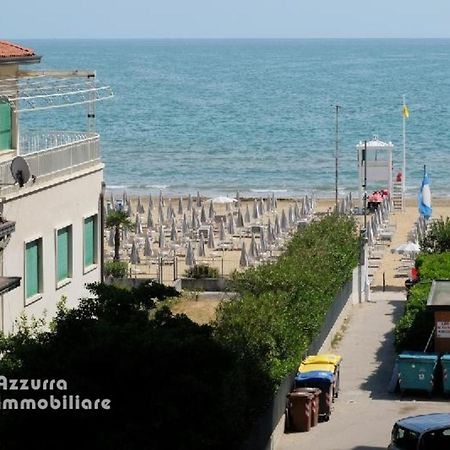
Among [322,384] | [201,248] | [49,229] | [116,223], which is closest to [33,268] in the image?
[49,229]

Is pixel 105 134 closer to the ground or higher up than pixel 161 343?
closer to the ground

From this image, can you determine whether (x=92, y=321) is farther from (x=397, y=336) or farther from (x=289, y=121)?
(x=289, y=121)

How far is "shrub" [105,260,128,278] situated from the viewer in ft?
114

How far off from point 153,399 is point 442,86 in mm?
161164

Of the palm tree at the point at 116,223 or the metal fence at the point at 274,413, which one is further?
the palm tree at the point at 116,223

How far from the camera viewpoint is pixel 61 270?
922 inches

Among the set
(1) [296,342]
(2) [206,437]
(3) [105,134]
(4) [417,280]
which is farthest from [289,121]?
(2) [206,437]

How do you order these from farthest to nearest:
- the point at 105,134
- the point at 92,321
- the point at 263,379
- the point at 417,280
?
the point at 105,134 < the point at 417,280 < the point at 263,379 < the point at 92,321

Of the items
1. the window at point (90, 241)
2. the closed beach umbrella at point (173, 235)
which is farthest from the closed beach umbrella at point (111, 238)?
the window at point (90, 241)

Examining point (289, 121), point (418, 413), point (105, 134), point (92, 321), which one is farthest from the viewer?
point (289, 121)

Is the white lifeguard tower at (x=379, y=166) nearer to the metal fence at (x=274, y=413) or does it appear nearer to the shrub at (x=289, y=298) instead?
the shrub at (x=289, y=298)

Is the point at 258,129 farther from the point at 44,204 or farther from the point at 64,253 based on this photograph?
the point at 44,204

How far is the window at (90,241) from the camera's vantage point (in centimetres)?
2462

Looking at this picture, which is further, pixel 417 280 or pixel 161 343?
pixel 417 280
